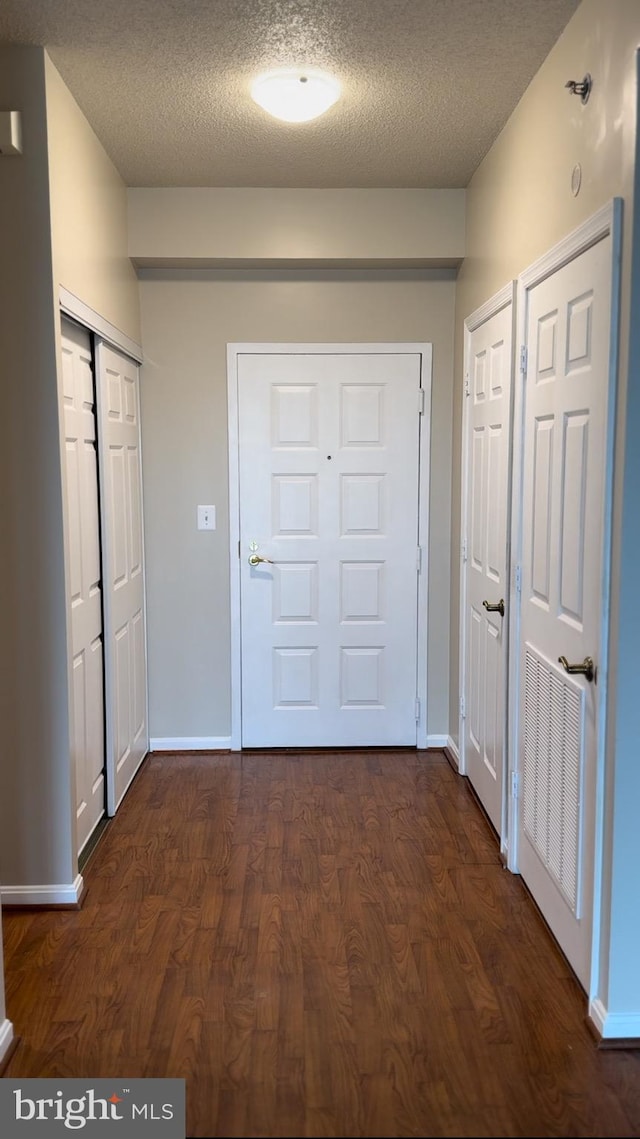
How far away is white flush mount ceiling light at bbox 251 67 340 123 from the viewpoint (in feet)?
8.14

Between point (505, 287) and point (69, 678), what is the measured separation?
198cm

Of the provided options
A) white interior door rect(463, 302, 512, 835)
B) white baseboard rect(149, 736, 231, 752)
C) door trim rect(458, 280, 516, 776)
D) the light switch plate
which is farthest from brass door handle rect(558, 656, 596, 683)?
white baseboard rect(149, 736, 231, 752)

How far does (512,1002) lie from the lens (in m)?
2.11

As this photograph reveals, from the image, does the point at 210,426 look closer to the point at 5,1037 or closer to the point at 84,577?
the point at 84,577

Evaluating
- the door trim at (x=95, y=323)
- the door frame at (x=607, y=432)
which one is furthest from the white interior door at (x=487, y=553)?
the door trim at (x=95, y=323)

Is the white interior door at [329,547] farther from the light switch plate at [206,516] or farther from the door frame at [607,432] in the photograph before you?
the door frame at [607,432]

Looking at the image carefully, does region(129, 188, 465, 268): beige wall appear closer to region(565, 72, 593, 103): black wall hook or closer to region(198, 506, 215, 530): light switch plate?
region(198, 506, 215, 530): light switch plate

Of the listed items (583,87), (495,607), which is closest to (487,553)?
(495,607)

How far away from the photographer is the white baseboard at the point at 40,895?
2588 mm

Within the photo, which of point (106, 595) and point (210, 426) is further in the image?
point (210, 426)

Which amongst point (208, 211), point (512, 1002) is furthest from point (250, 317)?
point (512, 1002)

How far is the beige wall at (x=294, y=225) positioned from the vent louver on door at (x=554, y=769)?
6.65 feet

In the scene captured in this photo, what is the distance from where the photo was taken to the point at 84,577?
9.60 feet

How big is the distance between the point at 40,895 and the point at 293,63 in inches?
106
